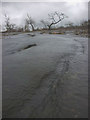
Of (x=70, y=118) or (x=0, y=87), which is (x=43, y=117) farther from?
(x=0, y=87)

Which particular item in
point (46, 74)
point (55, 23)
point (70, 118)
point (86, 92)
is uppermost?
point (55, 23)

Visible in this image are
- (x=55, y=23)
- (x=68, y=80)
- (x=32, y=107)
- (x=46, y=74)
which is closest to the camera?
(x=32, y=107)

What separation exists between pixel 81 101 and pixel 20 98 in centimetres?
85

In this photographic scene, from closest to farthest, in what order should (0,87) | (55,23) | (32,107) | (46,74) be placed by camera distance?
(32,107) → (0,87) → (46,74) → (55,23)

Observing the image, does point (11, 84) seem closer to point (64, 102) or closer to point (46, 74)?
point (46, 74)

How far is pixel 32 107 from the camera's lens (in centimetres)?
125

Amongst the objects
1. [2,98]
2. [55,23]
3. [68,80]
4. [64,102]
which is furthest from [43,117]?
[55,23]

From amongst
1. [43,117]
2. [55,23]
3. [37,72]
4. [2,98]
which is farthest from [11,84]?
[55,23]

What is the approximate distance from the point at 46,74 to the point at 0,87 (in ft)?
3.03

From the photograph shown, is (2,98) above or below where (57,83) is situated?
below

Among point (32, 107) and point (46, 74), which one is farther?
point (46, 74)

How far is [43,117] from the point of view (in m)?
1.11

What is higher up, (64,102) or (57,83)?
(57,83)

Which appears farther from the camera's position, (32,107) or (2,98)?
(2,98)
